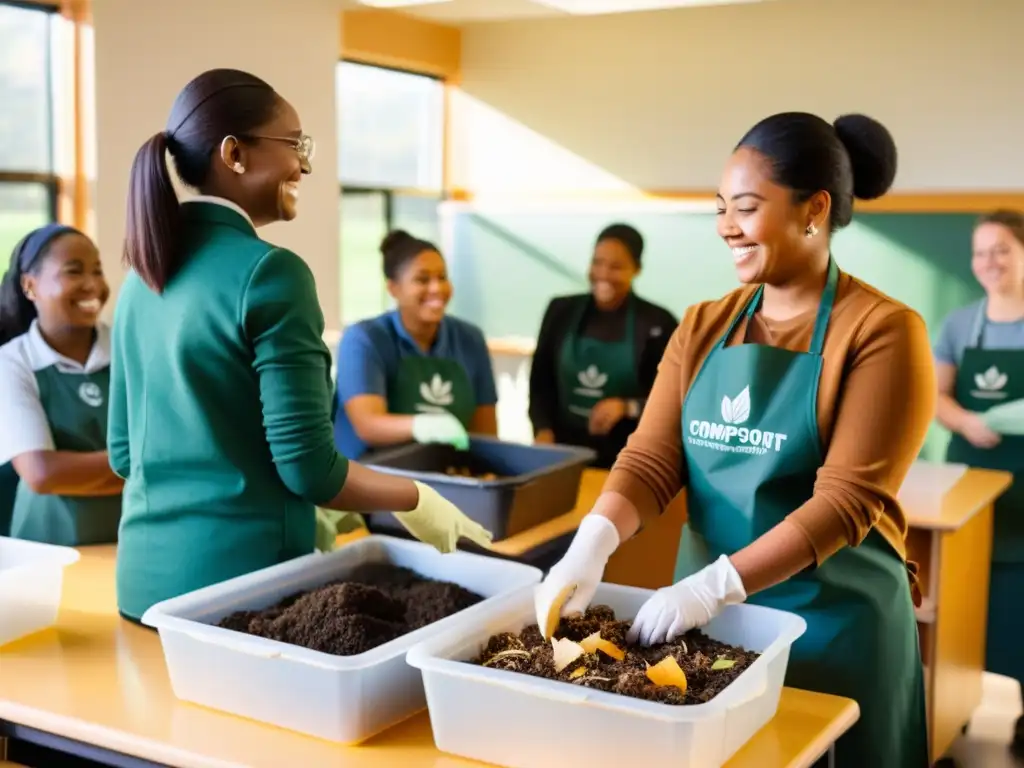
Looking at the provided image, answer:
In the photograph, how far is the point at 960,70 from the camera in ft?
14.6

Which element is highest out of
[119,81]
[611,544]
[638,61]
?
[638,61]

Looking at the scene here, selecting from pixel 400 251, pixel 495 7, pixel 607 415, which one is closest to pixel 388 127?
pixel 495 7

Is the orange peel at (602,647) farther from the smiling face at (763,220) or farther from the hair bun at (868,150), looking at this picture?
the hair bun at (868,150)

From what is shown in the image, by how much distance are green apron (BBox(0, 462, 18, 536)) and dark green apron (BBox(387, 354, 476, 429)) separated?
3.35 feet

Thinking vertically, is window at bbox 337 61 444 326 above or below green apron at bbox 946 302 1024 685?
above

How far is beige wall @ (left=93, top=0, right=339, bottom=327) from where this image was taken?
11.8 feet

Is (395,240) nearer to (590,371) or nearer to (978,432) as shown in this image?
(590,371)

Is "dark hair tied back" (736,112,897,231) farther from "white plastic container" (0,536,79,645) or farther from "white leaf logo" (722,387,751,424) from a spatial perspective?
"white plastic container" (0,536,79,645)

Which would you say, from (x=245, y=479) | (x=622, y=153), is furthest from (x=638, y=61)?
(x=245, y=479)

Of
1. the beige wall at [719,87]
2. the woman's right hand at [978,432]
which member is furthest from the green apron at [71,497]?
the beige wall at [719,87]

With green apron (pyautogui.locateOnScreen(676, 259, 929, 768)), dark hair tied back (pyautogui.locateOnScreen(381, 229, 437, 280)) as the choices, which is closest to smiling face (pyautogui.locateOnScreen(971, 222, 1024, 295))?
dark hair tied back (pyautogui.locateOnScreen(381, 229, 437, 280))

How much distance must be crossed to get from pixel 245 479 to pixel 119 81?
2466 mm

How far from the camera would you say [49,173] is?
3635 millimetres

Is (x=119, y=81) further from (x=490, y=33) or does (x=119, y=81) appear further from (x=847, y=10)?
(x=847, y=10)
